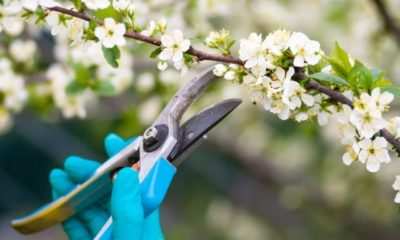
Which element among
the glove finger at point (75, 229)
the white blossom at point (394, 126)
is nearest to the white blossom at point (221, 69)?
the white blossom at point (394, 126)

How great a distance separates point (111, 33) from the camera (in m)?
0.92

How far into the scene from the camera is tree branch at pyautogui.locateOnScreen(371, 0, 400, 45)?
171 centimetres

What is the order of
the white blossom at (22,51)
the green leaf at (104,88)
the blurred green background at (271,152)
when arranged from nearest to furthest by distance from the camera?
the green leaf at (104,88)
the white blossom at (22,51)
the blurred green background at (271,152)

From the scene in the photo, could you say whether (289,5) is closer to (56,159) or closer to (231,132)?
(231,132)

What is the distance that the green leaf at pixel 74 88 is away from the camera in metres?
1.50

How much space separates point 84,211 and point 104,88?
1.12 feet

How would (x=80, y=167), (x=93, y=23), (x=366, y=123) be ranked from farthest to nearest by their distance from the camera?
(x=80, y=167), (x=93, y=23), (x=366, y=123)

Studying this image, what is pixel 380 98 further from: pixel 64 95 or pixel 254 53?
pixel 64 95

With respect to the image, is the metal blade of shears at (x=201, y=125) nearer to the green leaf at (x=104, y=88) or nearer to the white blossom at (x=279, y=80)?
the white blossom at (x=279, y=80)

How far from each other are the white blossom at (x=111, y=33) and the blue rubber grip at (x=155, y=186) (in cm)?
17

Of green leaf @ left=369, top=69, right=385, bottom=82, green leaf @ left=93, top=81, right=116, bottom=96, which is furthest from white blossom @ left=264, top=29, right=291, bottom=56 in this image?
green leaf @ left=93, top=81, right=116, bottom=96

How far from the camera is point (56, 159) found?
4.54 metres

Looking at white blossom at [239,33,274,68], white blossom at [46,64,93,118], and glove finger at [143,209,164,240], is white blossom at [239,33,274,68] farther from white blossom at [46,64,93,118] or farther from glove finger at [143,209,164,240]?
white blossom at [46,64,93,118]

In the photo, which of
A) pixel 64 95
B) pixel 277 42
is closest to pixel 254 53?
pixel 277 42
